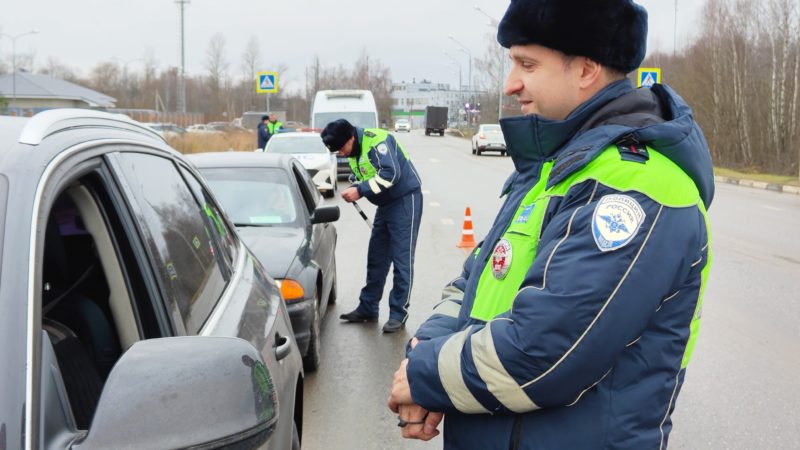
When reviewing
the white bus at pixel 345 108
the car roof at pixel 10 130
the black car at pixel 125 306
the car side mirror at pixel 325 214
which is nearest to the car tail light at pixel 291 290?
the car side mirror at pixel 325 214

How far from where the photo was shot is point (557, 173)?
179 centimetres

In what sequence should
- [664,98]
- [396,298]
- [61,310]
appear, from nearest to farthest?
1. [664,98]
2. [61,310]
3. [396,298]

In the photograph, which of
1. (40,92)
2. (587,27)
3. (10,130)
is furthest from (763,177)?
(40,92)

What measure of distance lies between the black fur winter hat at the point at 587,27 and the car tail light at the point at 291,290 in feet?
12.1

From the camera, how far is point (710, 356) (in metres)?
5.94

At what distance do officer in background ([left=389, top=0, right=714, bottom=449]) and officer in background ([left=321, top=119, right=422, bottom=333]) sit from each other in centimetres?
458

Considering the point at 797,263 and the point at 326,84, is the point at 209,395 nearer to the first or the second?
the point at 797,263

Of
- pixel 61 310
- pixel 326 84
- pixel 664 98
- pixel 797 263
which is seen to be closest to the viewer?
pixel 664 98

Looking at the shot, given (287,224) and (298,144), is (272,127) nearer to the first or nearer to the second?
(298,144)

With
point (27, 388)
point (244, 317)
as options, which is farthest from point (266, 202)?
point (27, 388)

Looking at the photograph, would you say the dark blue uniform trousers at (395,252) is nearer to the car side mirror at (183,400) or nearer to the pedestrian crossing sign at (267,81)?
the car side mirror at (183,400)

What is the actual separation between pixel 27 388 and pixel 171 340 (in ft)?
0.91

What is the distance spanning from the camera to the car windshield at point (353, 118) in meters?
23.8

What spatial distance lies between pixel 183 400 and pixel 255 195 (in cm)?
560
